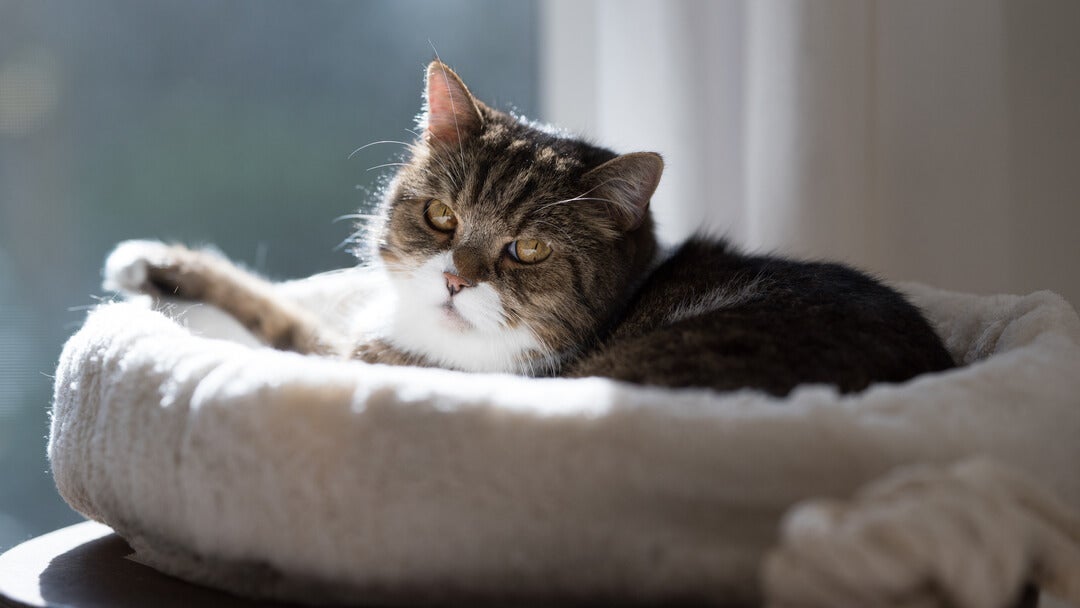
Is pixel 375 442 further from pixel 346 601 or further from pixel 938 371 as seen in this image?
pixel 938 371

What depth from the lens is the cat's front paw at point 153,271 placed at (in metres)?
1.48

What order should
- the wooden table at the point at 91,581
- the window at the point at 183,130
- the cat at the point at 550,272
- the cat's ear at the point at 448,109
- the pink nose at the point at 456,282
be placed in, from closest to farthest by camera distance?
the wooden table at the point at 91,581, the cat at the point at 550,272, the pink nose at the point at 456,282, the cat's ear at the point at 448,109, the window at the point at 183,130

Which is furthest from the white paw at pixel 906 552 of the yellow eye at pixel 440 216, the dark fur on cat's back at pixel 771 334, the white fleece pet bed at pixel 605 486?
the yellow eye at pixel 440 216

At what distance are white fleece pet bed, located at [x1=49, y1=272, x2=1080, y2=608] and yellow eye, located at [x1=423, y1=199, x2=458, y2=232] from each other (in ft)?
1.68

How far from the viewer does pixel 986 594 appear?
2.05 feet

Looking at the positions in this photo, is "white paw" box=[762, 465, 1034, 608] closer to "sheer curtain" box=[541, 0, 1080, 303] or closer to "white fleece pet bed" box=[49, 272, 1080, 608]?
"white fleece pet bed" box=[49, 272, 1080, 608]

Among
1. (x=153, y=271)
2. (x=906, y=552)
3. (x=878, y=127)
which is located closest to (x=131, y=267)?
(x=153, y=271)

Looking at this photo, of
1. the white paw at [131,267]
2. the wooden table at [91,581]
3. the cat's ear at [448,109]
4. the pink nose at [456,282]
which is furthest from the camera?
the white paw at [131,267]

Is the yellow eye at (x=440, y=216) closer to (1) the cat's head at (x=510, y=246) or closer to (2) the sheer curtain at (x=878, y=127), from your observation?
(1) the cat's head at (x=510, y=246)

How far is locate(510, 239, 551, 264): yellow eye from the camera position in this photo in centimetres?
129

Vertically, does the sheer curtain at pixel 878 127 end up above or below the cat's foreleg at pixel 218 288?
above

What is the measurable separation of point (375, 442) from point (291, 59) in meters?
1.81

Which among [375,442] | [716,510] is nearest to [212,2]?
[375,442]

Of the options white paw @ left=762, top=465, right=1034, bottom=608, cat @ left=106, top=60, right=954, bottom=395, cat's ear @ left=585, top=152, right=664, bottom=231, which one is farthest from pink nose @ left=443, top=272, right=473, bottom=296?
white paw @ left=762, top=465, right=1034, bottom=608
